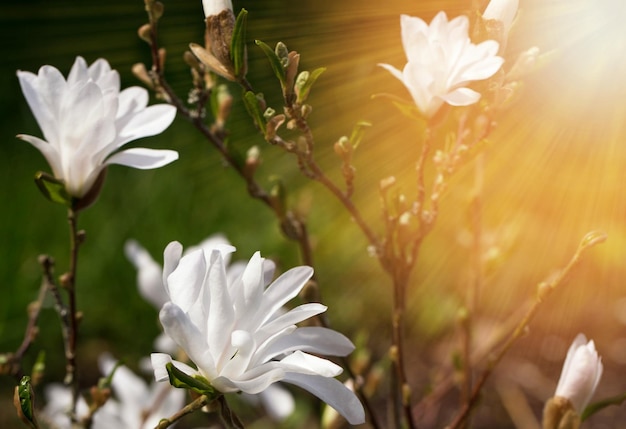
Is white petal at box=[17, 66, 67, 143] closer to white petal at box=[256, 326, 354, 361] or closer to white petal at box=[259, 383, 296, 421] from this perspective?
white petal at box=[256, 326, 354, 361]

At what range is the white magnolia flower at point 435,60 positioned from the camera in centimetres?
60

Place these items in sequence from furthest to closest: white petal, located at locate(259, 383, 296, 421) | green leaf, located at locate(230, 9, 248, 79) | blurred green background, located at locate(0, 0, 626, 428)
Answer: blurred green background, located at locate(0, 0, 626, 428) < white petal, located at locate(259, 383, 296, 421) < green leaf, located at locate(230, 9, 248, 79)

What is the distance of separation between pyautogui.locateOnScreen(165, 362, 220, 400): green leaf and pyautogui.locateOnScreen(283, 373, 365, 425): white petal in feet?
0.17

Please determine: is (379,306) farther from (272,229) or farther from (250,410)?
(250,410)

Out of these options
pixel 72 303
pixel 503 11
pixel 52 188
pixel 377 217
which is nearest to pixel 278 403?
pixel 72 303

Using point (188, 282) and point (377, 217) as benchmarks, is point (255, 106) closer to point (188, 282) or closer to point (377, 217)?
point (188, 282)

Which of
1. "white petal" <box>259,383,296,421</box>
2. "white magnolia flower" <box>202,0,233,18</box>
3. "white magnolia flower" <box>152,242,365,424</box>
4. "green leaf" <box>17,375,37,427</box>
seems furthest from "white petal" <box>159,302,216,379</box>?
"white petal" <box>259,383,296,421</box>

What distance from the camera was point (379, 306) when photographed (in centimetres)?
206

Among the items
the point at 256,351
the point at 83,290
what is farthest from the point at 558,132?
the point at 256,351

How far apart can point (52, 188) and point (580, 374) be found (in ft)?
1.51

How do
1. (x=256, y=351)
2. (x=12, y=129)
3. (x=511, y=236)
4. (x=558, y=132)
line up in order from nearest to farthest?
(x=256, y=351)
(x=511, y=236)
(x=558, y=132)
(x=12, y=129)

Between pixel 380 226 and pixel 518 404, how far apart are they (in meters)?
0.58

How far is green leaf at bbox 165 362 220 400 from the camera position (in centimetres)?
47

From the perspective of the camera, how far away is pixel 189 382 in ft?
1.57
